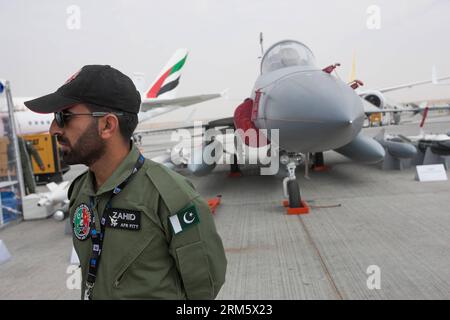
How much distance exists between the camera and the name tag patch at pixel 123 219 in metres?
1.30

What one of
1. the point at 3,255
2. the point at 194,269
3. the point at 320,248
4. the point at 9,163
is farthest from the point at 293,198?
the point at 9,163

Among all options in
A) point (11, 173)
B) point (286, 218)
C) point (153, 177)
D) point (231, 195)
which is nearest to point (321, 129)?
point (286, 218)

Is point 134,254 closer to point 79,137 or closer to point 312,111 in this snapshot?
point 79,137

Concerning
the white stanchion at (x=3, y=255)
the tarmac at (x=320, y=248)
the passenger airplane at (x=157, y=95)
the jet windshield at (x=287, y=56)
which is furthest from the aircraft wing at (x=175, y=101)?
the white stanchion at (x=3, y=255)

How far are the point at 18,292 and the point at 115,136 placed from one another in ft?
9.96

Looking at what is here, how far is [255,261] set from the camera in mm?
4000

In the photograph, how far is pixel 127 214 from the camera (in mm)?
1305

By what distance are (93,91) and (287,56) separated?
20.6 ft

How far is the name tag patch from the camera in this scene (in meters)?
1.30

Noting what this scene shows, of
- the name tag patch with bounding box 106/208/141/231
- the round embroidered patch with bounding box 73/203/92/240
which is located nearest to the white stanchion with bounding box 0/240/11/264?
the round embroidered patch with bounding box 73/203/92/240

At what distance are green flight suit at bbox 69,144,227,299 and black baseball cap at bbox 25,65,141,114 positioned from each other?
253 millimetres

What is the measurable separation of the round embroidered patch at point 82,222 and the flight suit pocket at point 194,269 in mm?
397

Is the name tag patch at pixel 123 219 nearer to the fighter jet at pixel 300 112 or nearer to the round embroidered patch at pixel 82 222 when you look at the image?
A: the round embroidered patch at pixel 82 222
